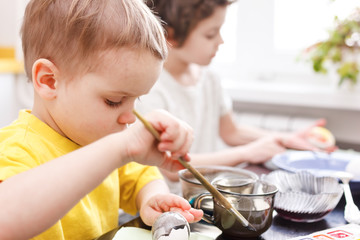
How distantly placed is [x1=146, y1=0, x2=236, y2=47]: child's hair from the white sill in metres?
0.76

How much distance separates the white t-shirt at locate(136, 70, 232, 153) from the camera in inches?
58.0

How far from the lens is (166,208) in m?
0.75

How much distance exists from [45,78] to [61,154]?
0.13 m

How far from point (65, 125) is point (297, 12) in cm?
181

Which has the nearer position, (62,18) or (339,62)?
(62,18)

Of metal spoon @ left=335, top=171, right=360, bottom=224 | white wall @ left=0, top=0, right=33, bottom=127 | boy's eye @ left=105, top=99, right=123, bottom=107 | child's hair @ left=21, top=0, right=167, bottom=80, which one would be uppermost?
child's hair @ left=21, top=0, right=167, bottom=80

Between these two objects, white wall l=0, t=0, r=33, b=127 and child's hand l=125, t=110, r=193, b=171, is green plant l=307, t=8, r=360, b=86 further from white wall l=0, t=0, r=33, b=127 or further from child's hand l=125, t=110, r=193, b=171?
child's hand l=125, t=110, r=193, b=171

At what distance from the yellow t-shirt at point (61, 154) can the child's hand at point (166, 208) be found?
10cm

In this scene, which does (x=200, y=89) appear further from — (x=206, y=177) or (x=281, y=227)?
(x=281, y=227)

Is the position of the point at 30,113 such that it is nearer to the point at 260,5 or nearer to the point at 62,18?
the point at 62,18

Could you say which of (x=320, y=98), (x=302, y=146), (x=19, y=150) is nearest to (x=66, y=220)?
(x=19, y=150)

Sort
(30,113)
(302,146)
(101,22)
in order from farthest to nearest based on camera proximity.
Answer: (302,146)
(30,113)
(101,22)

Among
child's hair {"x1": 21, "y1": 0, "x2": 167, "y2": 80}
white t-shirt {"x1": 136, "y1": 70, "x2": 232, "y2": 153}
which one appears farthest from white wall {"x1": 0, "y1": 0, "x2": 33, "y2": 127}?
child's hair {"x1": 21, "y1": 0, "x2": 167, "y2": 80}

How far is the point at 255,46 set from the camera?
7.97ft
